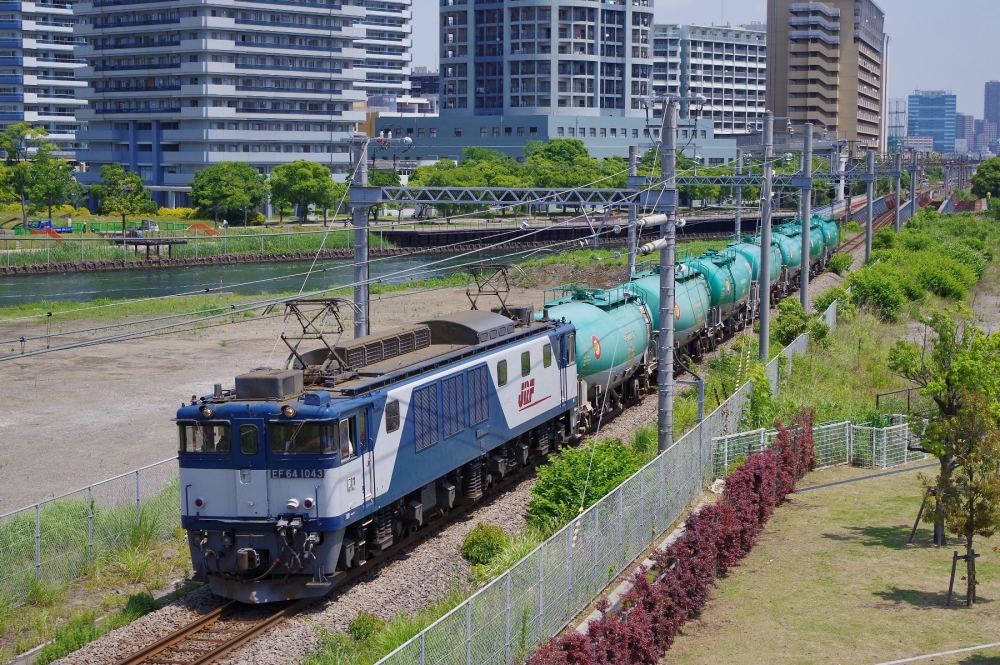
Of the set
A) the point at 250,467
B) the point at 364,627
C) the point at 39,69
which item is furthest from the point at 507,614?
the point at 39,69

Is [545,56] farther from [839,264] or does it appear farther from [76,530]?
[76,530]

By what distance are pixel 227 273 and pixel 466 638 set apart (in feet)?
254

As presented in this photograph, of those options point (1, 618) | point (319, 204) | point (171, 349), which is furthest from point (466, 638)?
point (319, 204)

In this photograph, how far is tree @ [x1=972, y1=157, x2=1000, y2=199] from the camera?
15025 centimetres

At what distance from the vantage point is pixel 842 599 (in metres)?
20.0

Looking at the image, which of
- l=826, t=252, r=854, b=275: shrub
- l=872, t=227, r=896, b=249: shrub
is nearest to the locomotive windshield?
l=826, t=252, r=854, b=275: shrub

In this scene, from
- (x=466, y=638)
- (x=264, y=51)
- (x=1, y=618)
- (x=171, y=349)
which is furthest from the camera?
(x=264, y=51)

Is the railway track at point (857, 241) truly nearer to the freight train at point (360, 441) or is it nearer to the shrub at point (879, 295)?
the shrub at point (879, 295)

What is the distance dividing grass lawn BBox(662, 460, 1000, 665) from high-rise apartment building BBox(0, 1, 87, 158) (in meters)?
137

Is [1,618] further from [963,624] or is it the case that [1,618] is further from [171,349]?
[171,349]

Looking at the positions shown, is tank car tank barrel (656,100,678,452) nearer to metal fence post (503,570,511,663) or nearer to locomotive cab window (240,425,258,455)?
locomotive cab window (240,425,258,455)

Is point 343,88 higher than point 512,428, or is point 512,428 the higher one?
point 343,88

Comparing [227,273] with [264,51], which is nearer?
[227,273]

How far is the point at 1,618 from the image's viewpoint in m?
18.2
